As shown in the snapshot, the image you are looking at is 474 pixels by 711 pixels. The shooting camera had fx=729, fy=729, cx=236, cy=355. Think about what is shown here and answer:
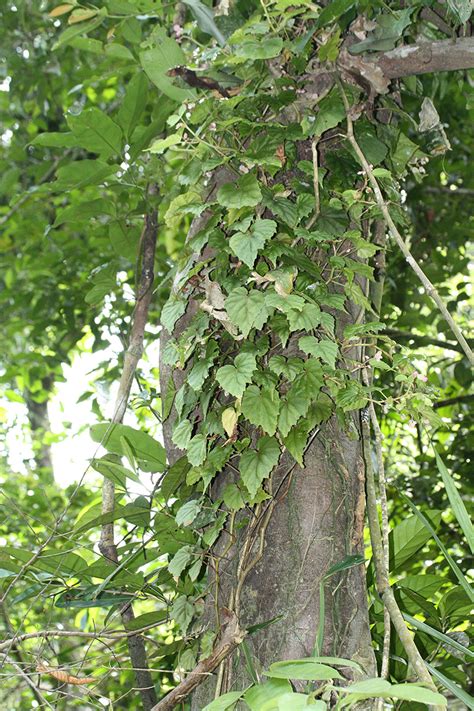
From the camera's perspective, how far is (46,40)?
2715 millimetres

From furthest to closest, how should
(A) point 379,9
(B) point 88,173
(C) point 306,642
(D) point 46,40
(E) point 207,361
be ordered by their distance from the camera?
(D) point 46,40
(B) point 88,173
(A) point 379,9
(E) point 207,361
(C) point 306,642

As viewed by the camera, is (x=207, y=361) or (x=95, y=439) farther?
(x=95, y=439)

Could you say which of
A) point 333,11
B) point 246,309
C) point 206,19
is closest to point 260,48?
point 333,11

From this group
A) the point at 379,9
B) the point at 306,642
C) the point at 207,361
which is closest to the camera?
the point at 306,642

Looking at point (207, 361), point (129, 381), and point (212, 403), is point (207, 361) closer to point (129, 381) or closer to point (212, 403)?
point (212, 403)

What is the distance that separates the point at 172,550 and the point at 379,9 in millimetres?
931

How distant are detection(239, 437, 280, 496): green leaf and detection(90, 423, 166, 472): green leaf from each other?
0.31 m

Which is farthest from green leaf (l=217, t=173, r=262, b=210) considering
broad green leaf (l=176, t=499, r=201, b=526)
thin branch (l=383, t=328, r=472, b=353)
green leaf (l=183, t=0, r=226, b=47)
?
thin branch (l=383, t=328, r=472, b=353)

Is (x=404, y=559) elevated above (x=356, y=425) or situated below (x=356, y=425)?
below

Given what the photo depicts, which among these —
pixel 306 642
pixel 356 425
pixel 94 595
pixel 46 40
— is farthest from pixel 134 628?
pixel 46 40

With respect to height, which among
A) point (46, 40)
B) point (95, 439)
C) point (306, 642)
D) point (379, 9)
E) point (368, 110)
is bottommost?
point (306, 642)

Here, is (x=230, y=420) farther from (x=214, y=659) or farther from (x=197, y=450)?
(x=214, y=659)

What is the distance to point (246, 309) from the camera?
3.15 feet

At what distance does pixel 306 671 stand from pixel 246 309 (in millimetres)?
474
